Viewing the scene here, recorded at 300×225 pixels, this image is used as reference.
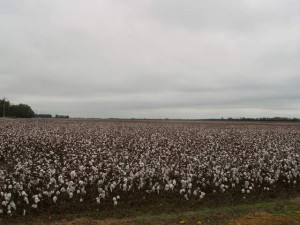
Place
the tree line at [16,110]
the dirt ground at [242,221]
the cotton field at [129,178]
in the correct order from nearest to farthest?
the dirt ground at [242,221]
the cotton field at [129,178]
the tree line at [16,110]

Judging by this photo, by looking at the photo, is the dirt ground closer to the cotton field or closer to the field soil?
the field soil

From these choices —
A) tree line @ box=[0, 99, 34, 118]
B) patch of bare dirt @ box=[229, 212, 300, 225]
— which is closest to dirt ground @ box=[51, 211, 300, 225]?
patch of bare dirt @ box=[229, 212, 300, 225]

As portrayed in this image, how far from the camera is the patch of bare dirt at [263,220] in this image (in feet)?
41.7

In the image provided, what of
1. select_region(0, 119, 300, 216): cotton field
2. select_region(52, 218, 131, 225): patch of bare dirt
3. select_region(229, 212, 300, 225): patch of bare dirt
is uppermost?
select_region(0, 119, 300, 216): cotton field

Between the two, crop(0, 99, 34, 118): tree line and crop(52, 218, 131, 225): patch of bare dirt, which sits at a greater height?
crop(0, 99, 34, 118): tree line

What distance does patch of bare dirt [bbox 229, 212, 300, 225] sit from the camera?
12.7 metres

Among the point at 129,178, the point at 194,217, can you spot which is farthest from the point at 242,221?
the point at 129,178

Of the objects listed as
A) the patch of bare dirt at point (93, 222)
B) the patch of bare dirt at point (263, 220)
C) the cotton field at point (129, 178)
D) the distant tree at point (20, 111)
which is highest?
the distant tree at point (20, 111)

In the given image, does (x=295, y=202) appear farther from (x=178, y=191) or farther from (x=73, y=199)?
(x=73, y=199)

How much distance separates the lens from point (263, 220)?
13039 millimetres

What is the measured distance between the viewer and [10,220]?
1333 cm

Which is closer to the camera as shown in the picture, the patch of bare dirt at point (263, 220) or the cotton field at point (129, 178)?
the patch of bare dirt at point (263, 220)

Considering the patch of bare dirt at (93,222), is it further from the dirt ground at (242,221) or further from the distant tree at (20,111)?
the distant tree at (20,111)

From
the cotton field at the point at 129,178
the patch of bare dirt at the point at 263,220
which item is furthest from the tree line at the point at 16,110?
the patch of bare dirt at the point at 263,220
